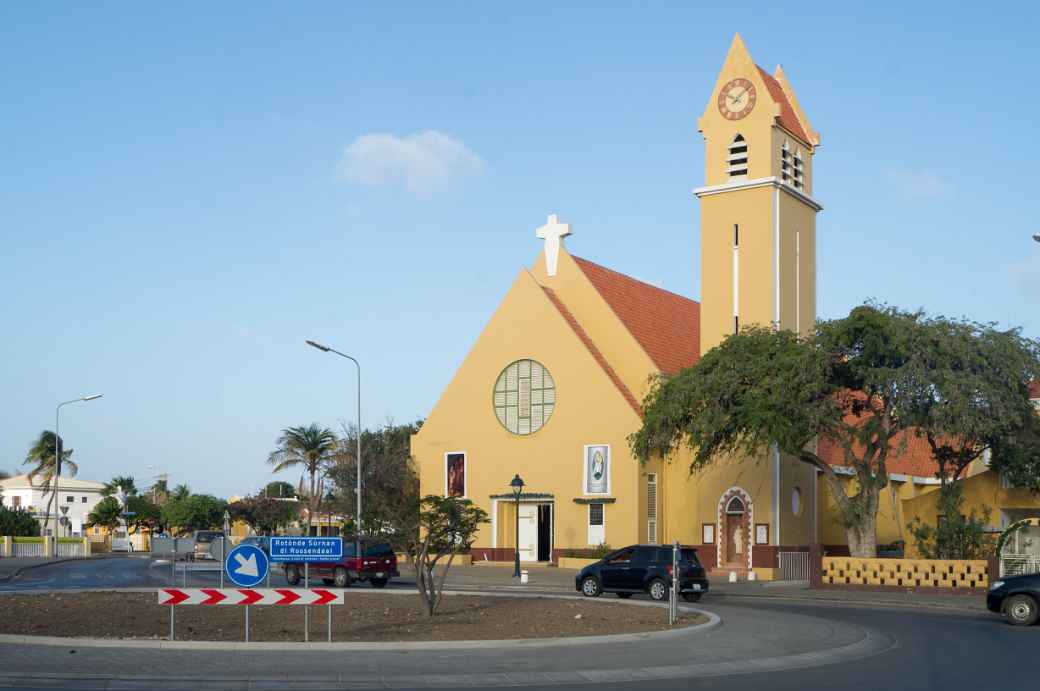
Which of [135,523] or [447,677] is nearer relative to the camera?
[447,677]

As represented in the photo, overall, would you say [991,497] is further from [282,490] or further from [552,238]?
[282,490]

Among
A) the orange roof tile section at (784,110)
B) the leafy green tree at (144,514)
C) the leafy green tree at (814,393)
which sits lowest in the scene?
the leafy green tree at (144,514)

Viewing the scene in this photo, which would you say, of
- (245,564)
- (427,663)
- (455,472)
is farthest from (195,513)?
(427,663)

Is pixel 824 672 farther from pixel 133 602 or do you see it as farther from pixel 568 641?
pixel 133 602

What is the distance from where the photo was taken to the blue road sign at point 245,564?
19.0 metres

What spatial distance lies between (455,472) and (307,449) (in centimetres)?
2364

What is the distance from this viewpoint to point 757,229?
171 feet

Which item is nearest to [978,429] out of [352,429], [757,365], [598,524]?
[757,365]

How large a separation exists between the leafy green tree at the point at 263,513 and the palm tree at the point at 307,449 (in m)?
5.84

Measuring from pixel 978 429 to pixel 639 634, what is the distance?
20.0 metres

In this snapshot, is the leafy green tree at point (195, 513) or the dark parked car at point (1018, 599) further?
the leafy green tree at point (195, 513)

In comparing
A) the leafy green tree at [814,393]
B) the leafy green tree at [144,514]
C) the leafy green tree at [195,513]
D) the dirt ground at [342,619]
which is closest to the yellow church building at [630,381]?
the leafy green tree at [814,393]

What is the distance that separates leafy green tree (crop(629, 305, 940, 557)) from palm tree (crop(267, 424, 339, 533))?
133 ft

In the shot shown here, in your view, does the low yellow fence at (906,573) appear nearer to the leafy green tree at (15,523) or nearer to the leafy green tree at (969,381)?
the leafy green tree at (969,381)
